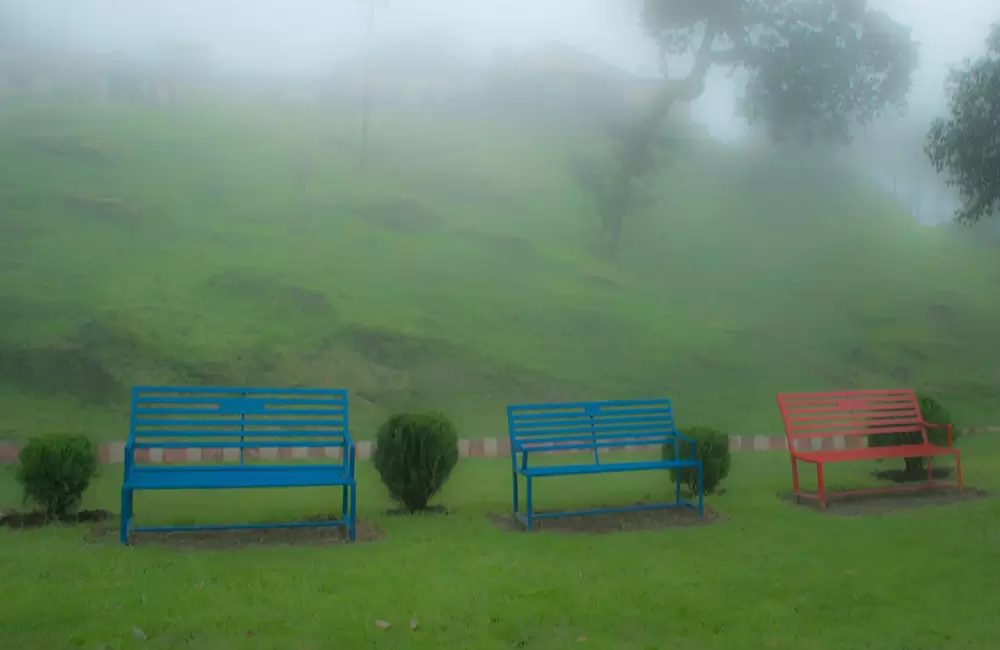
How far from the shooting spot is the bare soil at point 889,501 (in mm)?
5133

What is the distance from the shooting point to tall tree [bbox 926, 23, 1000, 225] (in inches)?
419

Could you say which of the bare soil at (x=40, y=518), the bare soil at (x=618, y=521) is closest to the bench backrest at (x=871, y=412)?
the bare soil at (x=618, y=521)

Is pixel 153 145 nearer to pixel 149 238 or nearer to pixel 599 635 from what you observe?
pixel 149 238

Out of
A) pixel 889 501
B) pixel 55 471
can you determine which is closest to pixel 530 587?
pixel 55 471

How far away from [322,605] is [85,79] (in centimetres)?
1130

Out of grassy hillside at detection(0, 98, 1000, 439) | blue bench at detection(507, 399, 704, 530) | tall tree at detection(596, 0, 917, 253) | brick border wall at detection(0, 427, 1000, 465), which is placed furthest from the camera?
tall tree at detection(596, 0, 917, 253)

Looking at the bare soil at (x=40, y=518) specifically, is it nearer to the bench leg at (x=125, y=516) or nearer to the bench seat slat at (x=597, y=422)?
the bench leg at (x=125, y=516)

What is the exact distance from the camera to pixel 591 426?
5219 millimetres

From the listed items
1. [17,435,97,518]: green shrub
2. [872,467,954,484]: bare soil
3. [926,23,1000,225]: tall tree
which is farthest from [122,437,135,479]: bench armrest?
[926,23,1000,225]: tall tree

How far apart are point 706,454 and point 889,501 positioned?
1.31 meters

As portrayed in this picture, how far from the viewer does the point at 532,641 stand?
8.82ft

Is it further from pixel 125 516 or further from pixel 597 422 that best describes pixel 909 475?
pixel 125 516

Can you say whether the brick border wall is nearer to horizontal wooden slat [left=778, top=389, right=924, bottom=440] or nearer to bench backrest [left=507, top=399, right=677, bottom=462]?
horizontal wooden slat [left=778, top=389, right=924, bottom=440]

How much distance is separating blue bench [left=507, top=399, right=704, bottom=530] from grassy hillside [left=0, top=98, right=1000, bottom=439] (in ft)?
13.3
